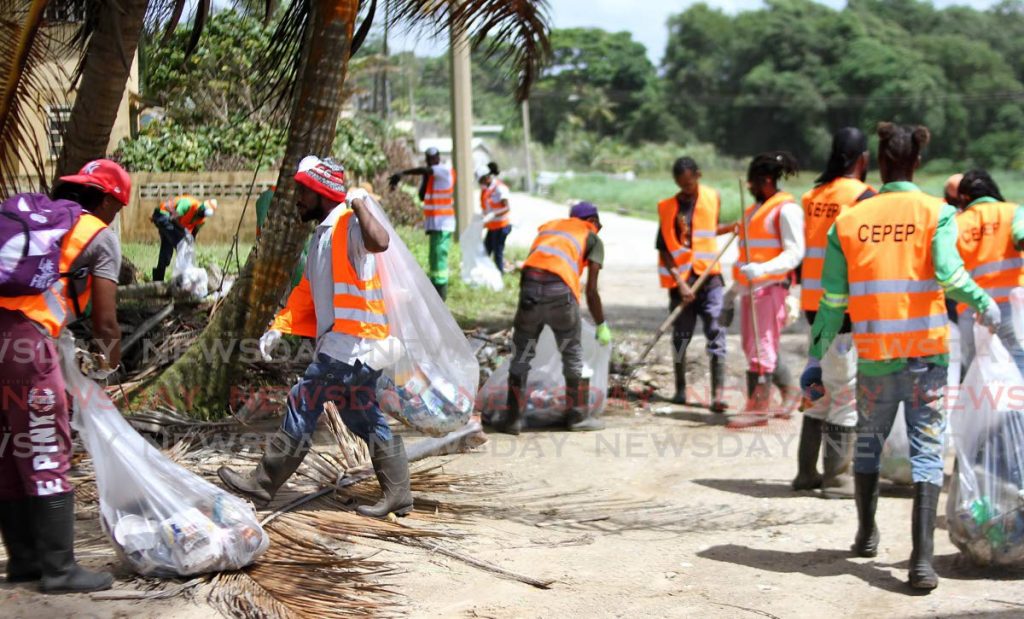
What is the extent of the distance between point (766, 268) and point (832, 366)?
1.48 m

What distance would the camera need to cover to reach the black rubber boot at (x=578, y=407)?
769 centimetres

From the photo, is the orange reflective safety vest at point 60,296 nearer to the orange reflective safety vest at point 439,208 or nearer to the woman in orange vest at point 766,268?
the woman in orange vest at point 766,268

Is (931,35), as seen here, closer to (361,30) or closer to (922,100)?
(922,100)

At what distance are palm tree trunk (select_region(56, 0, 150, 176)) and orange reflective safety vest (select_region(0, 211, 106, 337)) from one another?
254 cm

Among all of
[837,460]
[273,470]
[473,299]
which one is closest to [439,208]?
[473,299]

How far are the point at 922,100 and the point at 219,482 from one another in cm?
6454

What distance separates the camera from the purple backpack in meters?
3.90

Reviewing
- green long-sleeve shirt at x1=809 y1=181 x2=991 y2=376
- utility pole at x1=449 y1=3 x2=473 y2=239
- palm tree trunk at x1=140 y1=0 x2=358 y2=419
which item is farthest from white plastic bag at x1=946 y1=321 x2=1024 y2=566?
utility pole at x1=449 y1=3 x2=473 y2=239

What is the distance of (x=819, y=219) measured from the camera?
21.9 feet

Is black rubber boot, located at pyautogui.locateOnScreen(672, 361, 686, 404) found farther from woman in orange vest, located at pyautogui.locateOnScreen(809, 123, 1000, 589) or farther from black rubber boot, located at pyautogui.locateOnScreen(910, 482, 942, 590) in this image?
black rubber boot, located at pyautogui.locateOnScreen(910, 482, 942, 590)

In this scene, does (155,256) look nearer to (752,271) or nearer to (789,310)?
(752,271)

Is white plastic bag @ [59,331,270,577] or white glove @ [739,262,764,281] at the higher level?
white glove @ [739,262,764,281]

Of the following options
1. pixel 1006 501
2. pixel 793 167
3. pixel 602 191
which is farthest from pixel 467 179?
pixel 602 191

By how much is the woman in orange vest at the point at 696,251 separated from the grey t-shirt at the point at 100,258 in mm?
4959
